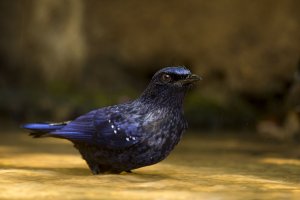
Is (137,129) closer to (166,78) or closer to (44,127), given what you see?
(166,78)

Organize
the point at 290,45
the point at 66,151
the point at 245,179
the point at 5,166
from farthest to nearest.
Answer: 1. the point at 290,45
2. the point at 66,151
3. the point at 5,166
4. the point at 245,179

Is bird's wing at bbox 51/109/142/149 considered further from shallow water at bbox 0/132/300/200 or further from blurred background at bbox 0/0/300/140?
blurred background at bbox 0/0/300/140

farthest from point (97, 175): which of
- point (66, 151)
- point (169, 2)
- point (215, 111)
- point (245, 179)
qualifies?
point (169, 2)

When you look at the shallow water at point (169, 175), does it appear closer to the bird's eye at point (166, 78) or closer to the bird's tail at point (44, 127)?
the bird's tail at point (44, 127)

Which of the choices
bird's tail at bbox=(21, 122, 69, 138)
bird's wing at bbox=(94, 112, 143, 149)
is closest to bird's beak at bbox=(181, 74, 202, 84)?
bird's wing at bbox=(94, 112, 143, 149)

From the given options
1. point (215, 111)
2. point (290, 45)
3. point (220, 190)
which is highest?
point (290, 45)

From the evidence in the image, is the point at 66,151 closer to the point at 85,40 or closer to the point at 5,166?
the point at 5,166

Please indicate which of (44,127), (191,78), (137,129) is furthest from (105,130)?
(191,78)

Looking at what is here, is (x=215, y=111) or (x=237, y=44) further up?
(x=237, y=44)

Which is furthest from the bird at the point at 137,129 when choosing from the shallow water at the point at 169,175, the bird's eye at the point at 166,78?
the shallow water at the point at 169,175
